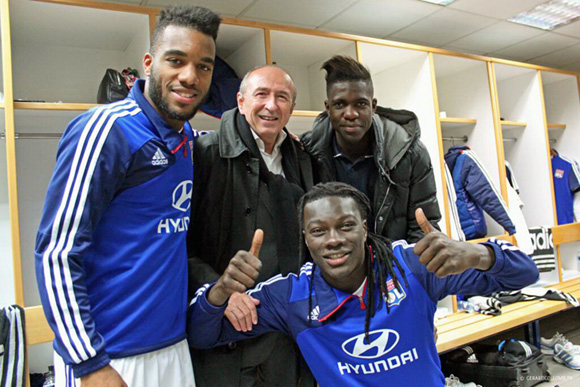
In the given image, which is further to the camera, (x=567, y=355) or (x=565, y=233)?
(x=565, y=233)

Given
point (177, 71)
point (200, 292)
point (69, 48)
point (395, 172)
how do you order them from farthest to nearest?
1. point (69, 48)
2. point (395, 172)
3. point (200, 292)
4. point (177, 71)

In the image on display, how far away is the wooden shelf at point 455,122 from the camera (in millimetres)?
3250

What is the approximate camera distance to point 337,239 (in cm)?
137

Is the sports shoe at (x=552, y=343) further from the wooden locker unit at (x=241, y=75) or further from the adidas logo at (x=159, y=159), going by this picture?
the adidas logo at (x=159, y=159)

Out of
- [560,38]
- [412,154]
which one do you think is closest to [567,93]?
[560,38]

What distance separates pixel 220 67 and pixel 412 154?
1222mm

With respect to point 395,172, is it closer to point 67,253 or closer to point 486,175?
point 67,253

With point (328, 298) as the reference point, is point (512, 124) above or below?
above

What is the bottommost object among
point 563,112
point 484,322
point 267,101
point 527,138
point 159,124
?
point 484,322

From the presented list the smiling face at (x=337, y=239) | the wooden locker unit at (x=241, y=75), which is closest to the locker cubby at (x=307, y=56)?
the wooden locker unit at (x=241, y=75)

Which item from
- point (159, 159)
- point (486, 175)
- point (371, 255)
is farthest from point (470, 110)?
point (159, 159)

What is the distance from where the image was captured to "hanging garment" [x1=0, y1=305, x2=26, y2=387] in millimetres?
1699

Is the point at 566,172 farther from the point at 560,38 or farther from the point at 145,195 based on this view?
the point at 145,195

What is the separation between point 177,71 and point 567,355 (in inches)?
137
